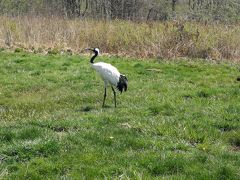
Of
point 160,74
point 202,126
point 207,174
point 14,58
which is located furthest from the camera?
point 14,58

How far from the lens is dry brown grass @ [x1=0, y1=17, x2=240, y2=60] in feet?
62.2

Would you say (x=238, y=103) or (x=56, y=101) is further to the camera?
(x=56, y=101)

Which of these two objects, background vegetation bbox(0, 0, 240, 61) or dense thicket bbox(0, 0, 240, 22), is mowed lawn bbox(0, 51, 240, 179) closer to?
background vegetation bbox(0, 0, 240, 61)

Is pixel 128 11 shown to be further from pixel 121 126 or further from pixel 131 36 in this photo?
pixel 121 126

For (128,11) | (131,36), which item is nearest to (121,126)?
(131,36)

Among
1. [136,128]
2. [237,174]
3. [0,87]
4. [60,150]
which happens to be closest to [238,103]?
[136,128]

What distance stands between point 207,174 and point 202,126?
8.29ft

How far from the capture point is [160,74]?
591 inches

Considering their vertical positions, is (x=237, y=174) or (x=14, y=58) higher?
(x=237, y=174)

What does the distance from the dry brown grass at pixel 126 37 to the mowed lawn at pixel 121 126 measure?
3748 mm

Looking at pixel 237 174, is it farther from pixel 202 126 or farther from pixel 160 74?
pixel 160 74

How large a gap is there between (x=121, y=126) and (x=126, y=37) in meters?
11.9

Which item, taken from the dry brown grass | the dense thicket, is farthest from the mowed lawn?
the dense thicket

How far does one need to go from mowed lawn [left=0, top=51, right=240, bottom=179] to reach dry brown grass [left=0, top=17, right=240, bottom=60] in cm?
375
